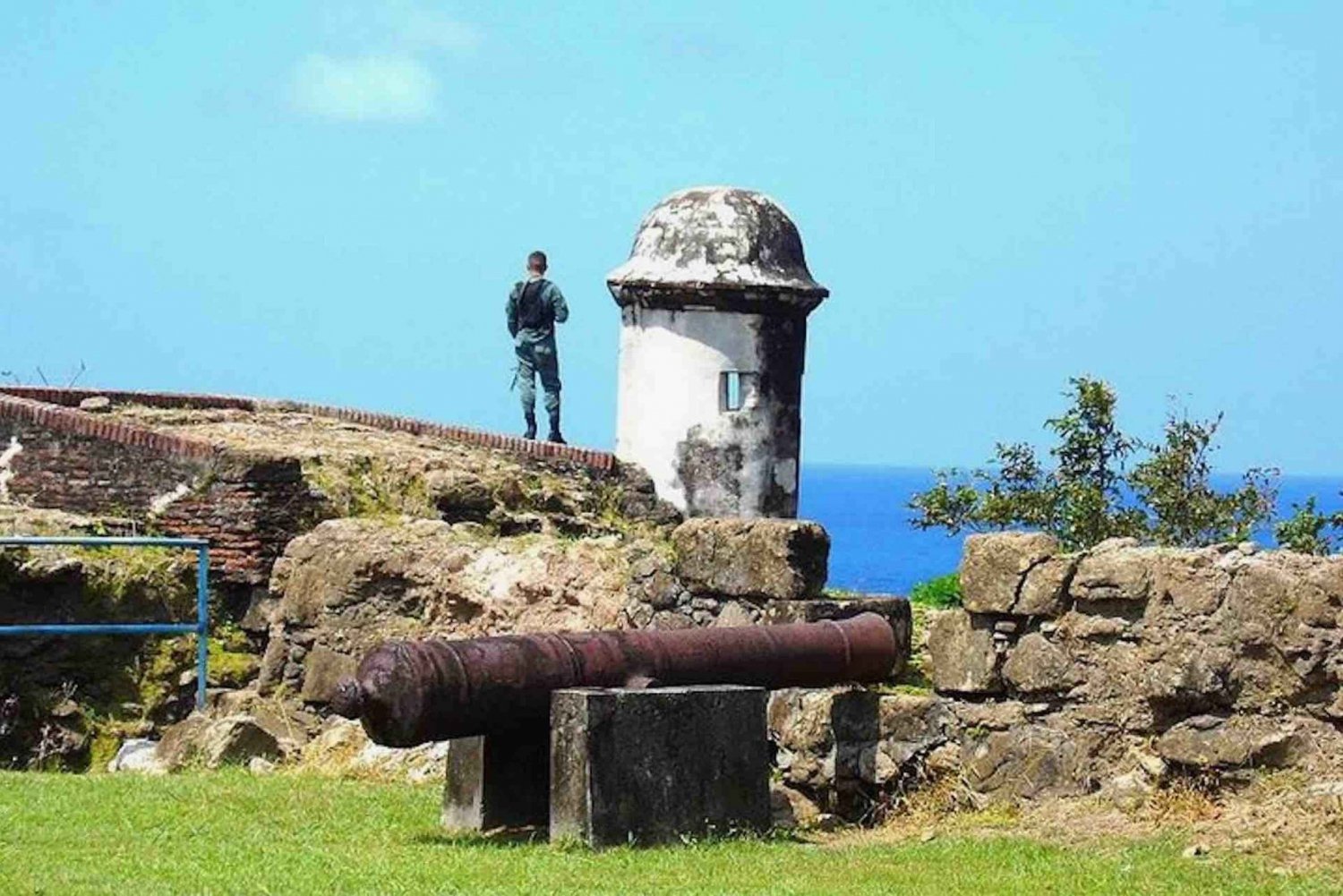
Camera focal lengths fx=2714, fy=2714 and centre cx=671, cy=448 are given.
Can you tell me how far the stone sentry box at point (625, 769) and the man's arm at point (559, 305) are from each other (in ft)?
32.5

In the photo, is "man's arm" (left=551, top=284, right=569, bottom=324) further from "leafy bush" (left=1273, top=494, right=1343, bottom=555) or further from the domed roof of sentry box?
"leafy bush" (left=1273, top=494, right=1343, bottom=555)

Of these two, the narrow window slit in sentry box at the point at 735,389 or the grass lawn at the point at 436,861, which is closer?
the grass lawn at the point at 436,861

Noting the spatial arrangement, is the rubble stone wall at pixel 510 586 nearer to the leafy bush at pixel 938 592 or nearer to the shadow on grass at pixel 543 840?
the shadow on grass at pixel 543 840

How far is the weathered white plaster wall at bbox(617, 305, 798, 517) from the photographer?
19703mm

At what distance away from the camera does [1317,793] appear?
11.5 m

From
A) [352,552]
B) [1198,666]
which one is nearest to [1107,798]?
[1198,666]

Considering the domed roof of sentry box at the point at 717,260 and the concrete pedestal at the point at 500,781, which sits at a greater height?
the domed roof of sentry box at the point at 717,260

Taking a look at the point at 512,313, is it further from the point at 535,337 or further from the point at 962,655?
the point at 962,655

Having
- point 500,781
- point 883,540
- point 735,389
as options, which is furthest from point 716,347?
point 883,540

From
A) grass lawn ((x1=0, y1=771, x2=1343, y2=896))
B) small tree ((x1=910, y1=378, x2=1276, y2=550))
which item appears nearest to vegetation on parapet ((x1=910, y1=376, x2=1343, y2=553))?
small tree ((x1=910, y1=378, x2=1276, y2=550))

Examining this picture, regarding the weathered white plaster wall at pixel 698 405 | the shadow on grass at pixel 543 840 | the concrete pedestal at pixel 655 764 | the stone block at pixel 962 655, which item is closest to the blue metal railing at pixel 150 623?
the weathered white plaster wall at pixel 698 405

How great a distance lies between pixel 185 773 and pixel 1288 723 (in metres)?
6.16

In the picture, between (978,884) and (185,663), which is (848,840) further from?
(185,663)

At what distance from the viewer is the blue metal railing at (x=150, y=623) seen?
16.8 m
